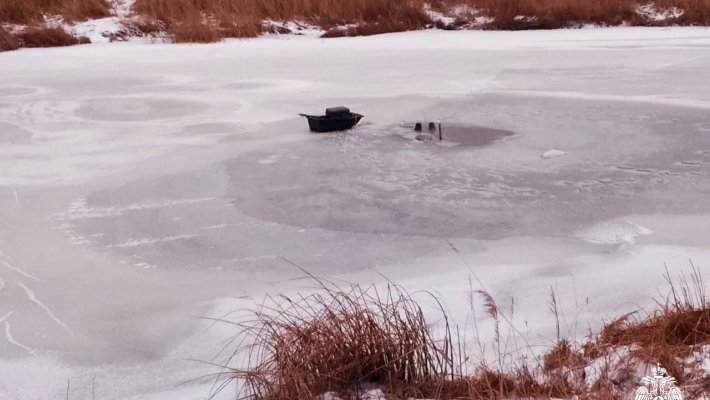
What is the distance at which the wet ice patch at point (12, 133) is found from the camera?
529cm

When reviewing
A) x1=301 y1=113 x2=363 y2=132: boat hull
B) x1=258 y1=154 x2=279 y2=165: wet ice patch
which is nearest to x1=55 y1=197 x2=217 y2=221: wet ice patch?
x1=258 y1=154 x2=279 y2=165: wet ice patch

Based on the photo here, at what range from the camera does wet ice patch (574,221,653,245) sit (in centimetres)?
324

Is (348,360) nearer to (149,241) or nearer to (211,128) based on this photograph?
(149,241)

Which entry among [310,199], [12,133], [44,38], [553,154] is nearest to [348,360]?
[310,199]

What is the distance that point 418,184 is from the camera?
4078 millimetres

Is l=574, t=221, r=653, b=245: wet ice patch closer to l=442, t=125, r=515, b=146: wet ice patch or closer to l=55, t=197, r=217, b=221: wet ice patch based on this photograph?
l=442, t=125, r=515, b=146: wet ice patch

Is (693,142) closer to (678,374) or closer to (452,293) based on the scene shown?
(452,293)

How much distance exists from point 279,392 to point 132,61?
7.44 meters

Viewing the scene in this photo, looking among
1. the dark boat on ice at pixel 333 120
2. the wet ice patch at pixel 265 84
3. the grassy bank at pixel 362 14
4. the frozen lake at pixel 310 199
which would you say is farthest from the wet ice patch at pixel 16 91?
the grassy bank at pixel 362 14

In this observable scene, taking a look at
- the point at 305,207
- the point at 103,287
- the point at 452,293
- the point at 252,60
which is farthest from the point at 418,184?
the point at 252,60

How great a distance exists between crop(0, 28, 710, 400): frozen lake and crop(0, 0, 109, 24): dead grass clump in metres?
4.40

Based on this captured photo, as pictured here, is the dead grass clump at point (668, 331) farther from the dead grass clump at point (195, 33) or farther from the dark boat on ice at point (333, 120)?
the dead grass clump at point (195, 33)

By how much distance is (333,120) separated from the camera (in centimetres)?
523

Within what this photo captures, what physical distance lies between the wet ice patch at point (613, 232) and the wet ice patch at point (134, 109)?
364 centimetres
